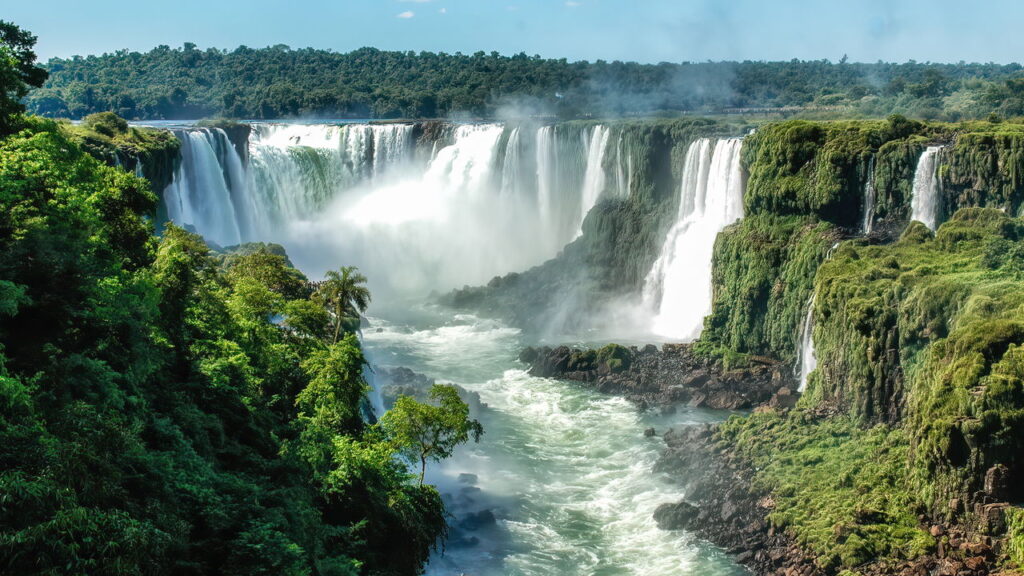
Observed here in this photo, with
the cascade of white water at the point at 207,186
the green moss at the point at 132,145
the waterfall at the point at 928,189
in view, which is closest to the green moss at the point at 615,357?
the waterfall at the point at 928,189

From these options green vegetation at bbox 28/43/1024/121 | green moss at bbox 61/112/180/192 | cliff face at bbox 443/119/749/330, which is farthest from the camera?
green vegetation at bbox 28/43/1024/121

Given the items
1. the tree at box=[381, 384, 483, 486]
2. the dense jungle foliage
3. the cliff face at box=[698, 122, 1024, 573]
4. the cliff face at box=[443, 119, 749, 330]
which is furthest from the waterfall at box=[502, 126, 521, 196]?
the tree at box=[381, 384, 483, 486]

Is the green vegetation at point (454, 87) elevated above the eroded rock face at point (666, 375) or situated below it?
above

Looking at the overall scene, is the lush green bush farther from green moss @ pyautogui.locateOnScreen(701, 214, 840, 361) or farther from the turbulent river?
green moss @ pyautogui.locateOnScreen(701, 214, 840, 361)

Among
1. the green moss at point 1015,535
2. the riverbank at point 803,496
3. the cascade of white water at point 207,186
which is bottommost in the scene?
the riverbank at point 803,496

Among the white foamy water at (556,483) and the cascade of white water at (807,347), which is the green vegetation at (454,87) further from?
the white foamy water at (556,483)

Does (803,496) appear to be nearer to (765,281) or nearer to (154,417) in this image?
(765,281)

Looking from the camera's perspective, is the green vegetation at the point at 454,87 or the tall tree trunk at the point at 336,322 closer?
the tall tree trunk at the point at 336,322
